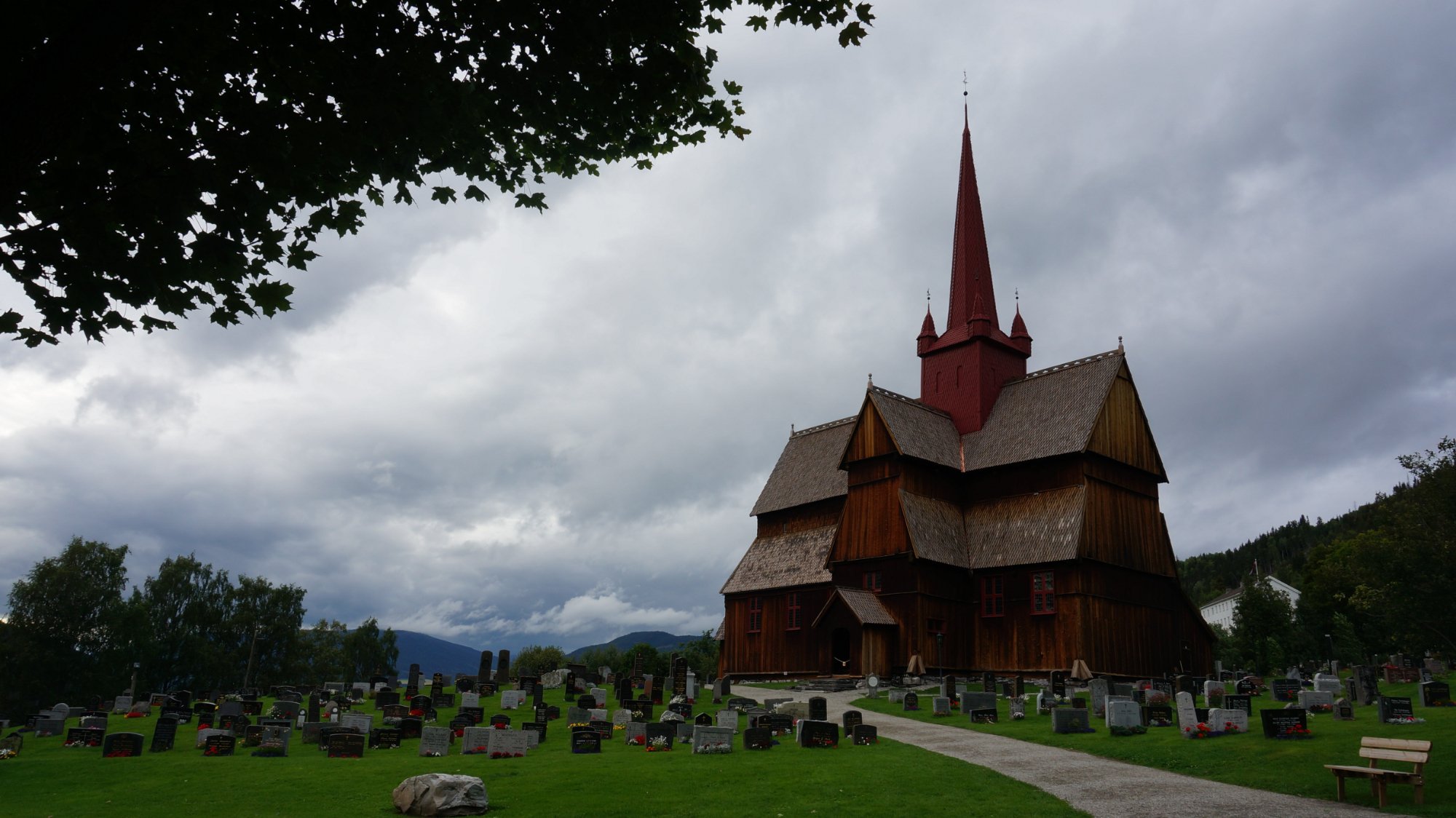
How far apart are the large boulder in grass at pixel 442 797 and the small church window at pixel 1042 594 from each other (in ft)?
88.1

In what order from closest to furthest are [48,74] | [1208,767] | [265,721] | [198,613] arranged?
[48,74] → [1208,767] → [265,721] → [198,613]

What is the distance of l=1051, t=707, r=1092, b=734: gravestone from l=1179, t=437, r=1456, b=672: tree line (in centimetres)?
1665

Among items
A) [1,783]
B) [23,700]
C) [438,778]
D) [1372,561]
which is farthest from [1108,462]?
[23,700]

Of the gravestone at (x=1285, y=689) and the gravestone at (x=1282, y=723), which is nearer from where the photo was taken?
the gravestone at (x=1282, y=723)

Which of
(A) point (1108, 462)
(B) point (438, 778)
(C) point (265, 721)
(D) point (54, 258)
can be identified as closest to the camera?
(D) point (54, 258)

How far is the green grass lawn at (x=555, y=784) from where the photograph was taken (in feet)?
44.4

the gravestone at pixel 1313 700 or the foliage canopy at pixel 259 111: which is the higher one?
the foliage canopy at pixel 259 111

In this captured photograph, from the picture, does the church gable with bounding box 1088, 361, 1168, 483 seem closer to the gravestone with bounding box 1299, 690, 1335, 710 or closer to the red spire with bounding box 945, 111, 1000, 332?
the red spire with bounding box 945, 111, 1000, 332

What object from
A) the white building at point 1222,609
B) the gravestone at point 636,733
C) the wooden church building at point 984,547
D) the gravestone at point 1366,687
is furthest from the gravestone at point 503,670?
the white building at point 1222,609

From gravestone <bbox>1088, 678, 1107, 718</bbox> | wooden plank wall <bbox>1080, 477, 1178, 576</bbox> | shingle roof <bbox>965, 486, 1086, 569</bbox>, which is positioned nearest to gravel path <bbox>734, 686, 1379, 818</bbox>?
gravestone <bbox>1088, 678, 1107, 718</bbox>

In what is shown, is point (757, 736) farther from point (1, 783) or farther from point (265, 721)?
point (1, 783)

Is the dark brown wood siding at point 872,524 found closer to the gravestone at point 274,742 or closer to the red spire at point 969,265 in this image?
the red spire at point 969,265

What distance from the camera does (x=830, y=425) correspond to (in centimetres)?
5050

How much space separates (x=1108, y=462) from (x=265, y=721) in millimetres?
31571
